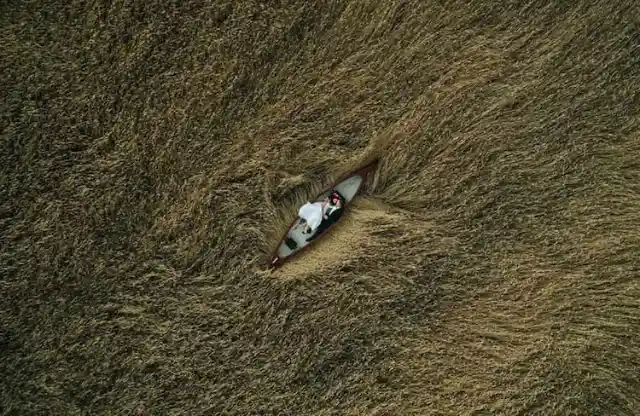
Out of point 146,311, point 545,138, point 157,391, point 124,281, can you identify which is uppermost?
point 124,281

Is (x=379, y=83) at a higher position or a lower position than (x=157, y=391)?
higher

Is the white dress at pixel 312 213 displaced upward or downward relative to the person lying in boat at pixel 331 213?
upward

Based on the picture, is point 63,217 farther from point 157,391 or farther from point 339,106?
point 339,106

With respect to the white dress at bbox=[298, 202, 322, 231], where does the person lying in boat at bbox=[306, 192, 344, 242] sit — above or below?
below

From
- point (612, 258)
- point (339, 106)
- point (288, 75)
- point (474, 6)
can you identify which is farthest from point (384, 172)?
point (612, 258)

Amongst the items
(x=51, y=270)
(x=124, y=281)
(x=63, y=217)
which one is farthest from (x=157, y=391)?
(x=63, y=217)

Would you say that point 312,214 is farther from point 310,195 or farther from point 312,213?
point 310,195
